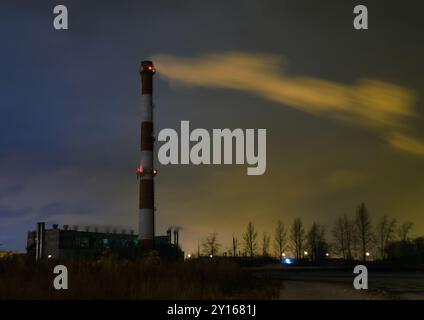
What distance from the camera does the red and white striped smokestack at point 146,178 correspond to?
185 feet

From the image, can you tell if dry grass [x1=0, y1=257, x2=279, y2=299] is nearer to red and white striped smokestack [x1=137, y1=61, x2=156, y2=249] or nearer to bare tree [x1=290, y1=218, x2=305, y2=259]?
red and white striped smokestack [x1=137, y1=61, x2=156, y2=249]

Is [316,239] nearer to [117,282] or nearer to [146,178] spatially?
[146,178]

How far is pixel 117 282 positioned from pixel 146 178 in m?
37.2

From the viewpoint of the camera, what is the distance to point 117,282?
19547mm

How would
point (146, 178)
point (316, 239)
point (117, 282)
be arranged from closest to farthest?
point (117, 282)
point (146, 178)
point (316, 239)

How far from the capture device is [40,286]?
18.0 m

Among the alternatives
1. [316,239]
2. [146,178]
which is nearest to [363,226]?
[316,239]

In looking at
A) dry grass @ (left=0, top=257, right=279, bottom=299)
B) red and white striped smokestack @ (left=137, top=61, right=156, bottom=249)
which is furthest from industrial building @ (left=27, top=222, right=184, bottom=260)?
dry grass @ (left=0, top=257, right=279, bottom=299)

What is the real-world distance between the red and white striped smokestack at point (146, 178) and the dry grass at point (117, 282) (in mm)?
29375

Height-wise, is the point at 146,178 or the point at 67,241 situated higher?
the point at 146,178

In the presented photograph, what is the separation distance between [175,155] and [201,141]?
269 cm

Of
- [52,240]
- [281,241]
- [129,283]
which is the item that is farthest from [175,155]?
[281,241]
